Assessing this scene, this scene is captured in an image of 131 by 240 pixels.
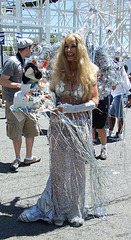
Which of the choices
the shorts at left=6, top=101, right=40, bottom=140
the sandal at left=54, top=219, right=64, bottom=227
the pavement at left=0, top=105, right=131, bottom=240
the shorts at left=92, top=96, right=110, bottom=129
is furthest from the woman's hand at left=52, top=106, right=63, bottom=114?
the shorts at left=92, top=96, right=110, bottom=129

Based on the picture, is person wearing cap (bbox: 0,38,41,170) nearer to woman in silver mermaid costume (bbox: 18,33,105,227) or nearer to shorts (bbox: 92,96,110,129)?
woman in silver mermaid costume (bbox: 18,33,105,227)

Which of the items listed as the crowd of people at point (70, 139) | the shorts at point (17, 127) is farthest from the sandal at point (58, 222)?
the shorts at point (17, 127)

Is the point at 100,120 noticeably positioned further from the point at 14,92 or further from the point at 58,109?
the point at 58,109

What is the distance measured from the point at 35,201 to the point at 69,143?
0.94 m

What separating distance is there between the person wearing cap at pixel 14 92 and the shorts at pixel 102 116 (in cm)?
108

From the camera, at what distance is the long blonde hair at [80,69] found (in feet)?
7.68

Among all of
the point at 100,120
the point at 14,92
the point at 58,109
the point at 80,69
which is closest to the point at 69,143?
the point at 58,109

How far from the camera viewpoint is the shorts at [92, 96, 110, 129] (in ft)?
14.5

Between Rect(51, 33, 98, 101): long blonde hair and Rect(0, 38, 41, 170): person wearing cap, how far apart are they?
106 centimetres

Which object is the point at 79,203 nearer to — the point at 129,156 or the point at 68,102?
the point at 68,102

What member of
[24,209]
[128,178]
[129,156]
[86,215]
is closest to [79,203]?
[86,215]

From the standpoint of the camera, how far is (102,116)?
14.8ft

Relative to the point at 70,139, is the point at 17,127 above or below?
below

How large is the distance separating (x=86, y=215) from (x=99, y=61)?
1708 mm
